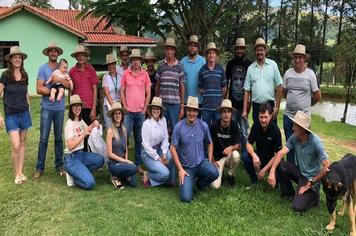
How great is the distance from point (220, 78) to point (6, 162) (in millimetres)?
4131

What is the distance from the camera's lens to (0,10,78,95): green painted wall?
2109 cm

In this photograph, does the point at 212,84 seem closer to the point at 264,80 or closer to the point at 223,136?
the point at 264,80

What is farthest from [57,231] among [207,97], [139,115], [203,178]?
[207,97]

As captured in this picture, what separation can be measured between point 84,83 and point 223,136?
96.1 inches

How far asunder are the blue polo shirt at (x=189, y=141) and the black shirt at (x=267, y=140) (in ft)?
2.40

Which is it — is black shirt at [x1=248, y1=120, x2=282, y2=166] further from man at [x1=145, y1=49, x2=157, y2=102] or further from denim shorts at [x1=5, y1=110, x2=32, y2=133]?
denim shorts at [x1=5, y1=110, x2=32, y2=133]

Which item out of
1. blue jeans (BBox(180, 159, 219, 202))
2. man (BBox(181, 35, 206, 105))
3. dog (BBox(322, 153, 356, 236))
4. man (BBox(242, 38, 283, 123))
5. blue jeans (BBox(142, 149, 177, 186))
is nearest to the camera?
dog (BBox(322, 153, 356, 236))

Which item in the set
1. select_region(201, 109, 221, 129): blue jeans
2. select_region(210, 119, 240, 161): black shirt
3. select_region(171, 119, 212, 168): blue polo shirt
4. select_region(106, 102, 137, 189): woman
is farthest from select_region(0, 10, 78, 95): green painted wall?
select_region(171, 119, 212, 168): blue polo shirt

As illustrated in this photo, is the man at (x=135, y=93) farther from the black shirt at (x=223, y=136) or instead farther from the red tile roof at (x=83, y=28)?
the red tile roof at (x=83, y=28)

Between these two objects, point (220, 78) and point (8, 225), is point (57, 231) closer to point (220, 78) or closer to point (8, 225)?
point (8, 225)

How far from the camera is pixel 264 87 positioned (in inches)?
264

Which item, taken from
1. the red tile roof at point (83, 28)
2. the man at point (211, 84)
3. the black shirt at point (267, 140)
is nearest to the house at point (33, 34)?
the red tile roof at point (83, 28)

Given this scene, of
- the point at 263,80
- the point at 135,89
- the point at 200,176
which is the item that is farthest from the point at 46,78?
the point at 263,80

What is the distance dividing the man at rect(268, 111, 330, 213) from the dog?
20.4 inches
